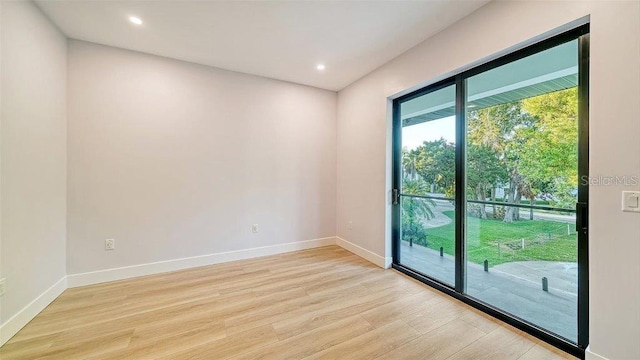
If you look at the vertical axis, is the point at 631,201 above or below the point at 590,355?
above

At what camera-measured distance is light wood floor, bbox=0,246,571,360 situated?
1643mm

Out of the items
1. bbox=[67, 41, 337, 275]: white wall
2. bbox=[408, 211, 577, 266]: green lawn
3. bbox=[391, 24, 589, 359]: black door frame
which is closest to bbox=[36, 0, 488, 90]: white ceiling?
bbox=[67, 41, 337, 275]: white wall

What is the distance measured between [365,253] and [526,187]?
2.09 meters

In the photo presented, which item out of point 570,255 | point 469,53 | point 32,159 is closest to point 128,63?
point 32,159

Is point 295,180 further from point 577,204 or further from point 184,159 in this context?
point 577,204

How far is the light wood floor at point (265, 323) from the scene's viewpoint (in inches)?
64.7

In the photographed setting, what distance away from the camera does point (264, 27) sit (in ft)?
7.78

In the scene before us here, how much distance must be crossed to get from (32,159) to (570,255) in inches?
170

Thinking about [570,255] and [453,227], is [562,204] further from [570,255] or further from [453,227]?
[453,227]

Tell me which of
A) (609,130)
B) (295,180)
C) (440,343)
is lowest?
(440,343)

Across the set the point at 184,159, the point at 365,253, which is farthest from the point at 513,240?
the point at 184,159

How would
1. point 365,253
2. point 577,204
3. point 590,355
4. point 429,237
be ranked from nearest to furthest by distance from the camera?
point 590,355 → point 577,204 → point 429,237 → point 365,253

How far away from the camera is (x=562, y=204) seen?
174 cm

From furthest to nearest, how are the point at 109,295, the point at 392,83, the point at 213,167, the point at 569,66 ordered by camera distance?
the point at 213,167 < the point at 392,83 < the point at 109,295 < the point at 569,66
